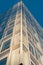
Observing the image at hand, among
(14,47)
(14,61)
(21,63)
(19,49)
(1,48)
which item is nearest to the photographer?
(21,63)

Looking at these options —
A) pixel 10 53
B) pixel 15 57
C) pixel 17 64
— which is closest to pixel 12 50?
pixel 10 53

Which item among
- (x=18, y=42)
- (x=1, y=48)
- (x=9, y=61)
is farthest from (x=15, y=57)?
(x=1, y=48)

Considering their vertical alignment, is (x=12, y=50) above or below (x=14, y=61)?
above

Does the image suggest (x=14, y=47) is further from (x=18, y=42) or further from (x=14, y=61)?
(x=14, y=61)

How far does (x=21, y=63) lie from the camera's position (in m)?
11.0

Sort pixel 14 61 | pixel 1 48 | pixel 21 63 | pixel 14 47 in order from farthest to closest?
pixel 1 48 → pixel 14 47 → pixel 14 61 → pixel 21 63

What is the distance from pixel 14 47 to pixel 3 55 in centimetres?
102

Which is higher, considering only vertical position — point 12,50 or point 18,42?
point 18,42

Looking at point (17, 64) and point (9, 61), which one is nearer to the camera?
point (17, 64)

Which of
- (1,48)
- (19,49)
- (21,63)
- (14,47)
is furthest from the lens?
(1,48)

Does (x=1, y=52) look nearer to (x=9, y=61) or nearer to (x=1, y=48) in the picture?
(x=1, y=48)

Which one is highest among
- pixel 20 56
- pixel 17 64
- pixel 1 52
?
pixel 1 52

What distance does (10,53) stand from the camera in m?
13.1

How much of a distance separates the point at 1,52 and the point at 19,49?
2.34 m
